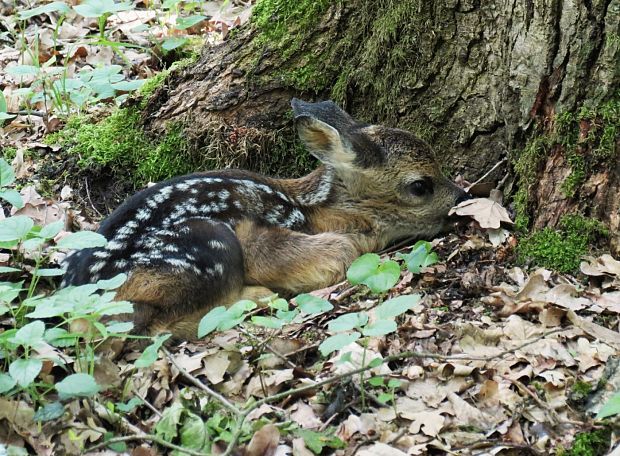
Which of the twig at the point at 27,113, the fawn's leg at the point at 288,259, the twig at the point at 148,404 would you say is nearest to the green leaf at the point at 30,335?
the twig at the point at 148,404

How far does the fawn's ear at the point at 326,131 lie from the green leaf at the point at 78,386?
295 centimetres

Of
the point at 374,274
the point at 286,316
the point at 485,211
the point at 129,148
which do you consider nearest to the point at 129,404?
the point at 286,316

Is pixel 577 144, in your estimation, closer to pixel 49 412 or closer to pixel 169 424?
pixel 169 424

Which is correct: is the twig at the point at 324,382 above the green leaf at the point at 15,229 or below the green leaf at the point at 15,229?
below

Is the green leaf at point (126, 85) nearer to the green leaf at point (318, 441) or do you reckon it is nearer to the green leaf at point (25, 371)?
the green leaf at point (25, 371)

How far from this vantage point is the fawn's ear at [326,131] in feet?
20.8

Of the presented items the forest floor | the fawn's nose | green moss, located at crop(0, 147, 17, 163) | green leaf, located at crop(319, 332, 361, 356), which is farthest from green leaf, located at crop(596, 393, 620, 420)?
green moss, located at crop(0, 147, 17, 163)

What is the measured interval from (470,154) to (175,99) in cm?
261

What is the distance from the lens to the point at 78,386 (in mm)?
3918

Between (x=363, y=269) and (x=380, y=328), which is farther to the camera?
(x=363, y=269)

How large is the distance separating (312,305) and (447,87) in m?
2.52

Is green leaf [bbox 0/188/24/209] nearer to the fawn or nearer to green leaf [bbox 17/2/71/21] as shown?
the fawn

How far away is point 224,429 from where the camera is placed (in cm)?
415

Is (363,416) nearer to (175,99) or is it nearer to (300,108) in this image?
(300,108)
